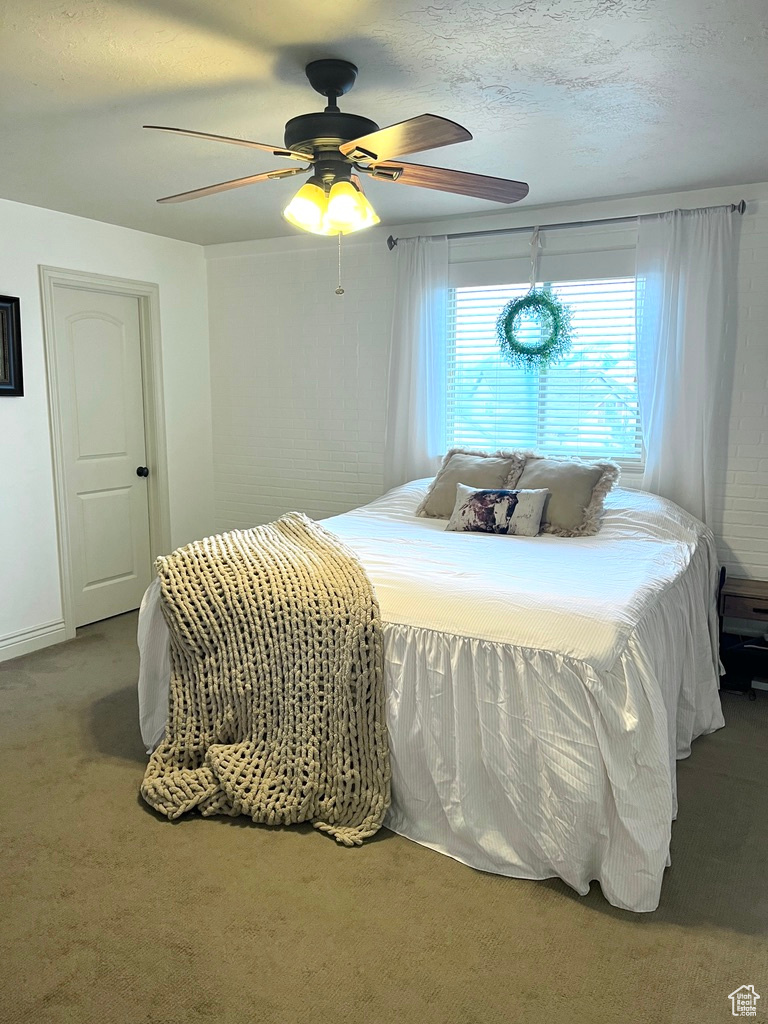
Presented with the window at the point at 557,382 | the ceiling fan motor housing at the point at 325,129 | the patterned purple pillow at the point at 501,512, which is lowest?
the patterned purple pillow at the point at 501,512

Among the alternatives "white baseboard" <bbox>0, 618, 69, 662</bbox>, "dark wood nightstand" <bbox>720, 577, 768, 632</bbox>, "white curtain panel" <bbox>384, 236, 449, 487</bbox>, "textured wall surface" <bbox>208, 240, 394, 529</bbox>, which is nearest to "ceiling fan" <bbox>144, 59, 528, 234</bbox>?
"white curtain panel" <bbox>384, 236, 449, 487</bbox>

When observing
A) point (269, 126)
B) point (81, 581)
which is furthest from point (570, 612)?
point (81, 581)

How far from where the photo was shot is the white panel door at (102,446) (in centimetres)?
442

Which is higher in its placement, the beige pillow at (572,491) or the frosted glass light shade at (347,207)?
the frosted glass light shade at (347,207)

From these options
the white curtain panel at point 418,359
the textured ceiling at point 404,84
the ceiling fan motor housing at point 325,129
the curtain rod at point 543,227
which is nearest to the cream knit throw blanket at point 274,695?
the ceiling fan motor housing at point 325,129

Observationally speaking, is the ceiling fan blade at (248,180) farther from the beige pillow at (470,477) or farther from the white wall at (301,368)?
the white wall at (301,368)

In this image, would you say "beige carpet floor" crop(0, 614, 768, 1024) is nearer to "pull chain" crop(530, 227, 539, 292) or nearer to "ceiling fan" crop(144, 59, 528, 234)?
"ceiling fan" crop(144, 59, 528, 234)

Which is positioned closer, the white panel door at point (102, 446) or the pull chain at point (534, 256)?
the pull chain at point (534, 256)

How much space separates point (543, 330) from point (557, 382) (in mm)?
293

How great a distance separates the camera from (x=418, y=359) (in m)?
4.48

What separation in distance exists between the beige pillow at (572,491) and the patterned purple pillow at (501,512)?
0.20 ft

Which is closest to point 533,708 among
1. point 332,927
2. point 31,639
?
point 332,927

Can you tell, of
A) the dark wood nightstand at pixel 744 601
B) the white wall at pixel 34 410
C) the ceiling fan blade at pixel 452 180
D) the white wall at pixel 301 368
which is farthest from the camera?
the white wall at pixel 301 368

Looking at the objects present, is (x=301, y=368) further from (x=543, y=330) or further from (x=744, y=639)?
(x=744, y=639)
